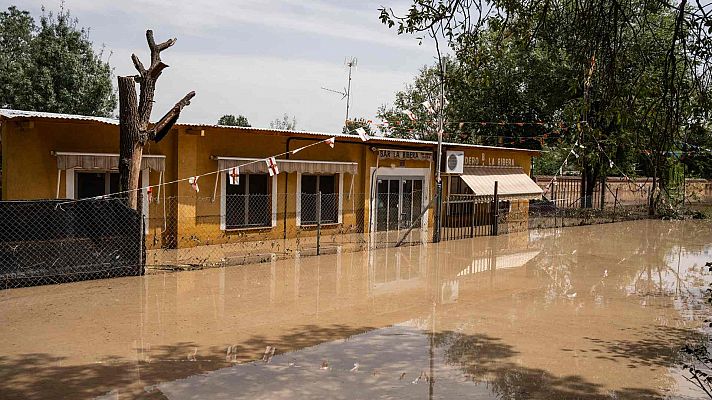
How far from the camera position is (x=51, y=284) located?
34.0 feet

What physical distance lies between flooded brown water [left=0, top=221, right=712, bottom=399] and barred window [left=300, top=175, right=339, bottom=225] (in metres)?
4.29

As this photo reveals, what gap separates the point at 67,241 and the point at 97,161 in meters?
3.32

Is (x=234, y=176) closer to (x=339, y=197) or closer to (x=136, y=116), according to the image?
(x=136, y=116)

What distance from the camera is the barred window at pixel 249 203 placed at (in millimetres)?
15938

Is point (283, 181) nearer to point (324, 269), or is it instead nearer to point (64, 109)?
point (324, 269)

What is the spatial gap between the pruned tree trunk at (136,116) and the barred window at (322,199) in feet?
20.7

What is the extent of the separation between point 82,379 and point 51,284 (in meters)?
5.03

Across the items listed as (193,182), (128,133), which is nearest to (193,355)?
(128,133)

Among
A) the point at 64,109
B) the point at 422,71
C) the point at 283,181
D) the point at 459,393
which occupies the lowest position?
the point at 459,393

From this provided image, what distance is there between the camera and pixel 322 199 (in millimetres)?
18297

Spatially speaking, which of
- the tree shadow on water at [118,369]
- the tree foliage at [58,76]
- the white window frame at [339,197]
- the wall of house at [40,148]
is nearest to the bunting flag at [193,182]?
the wall of house at [40,148]

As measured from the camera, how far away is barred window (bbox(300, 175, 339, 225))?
17766 millimetres

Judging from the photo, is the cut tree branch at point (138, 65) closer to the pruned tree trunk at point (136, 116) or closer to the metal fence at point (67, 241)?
the pruned tree trunk at point (136, 116)

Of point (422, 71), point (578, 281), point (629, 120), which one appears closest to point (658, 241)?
point (578, 281)
